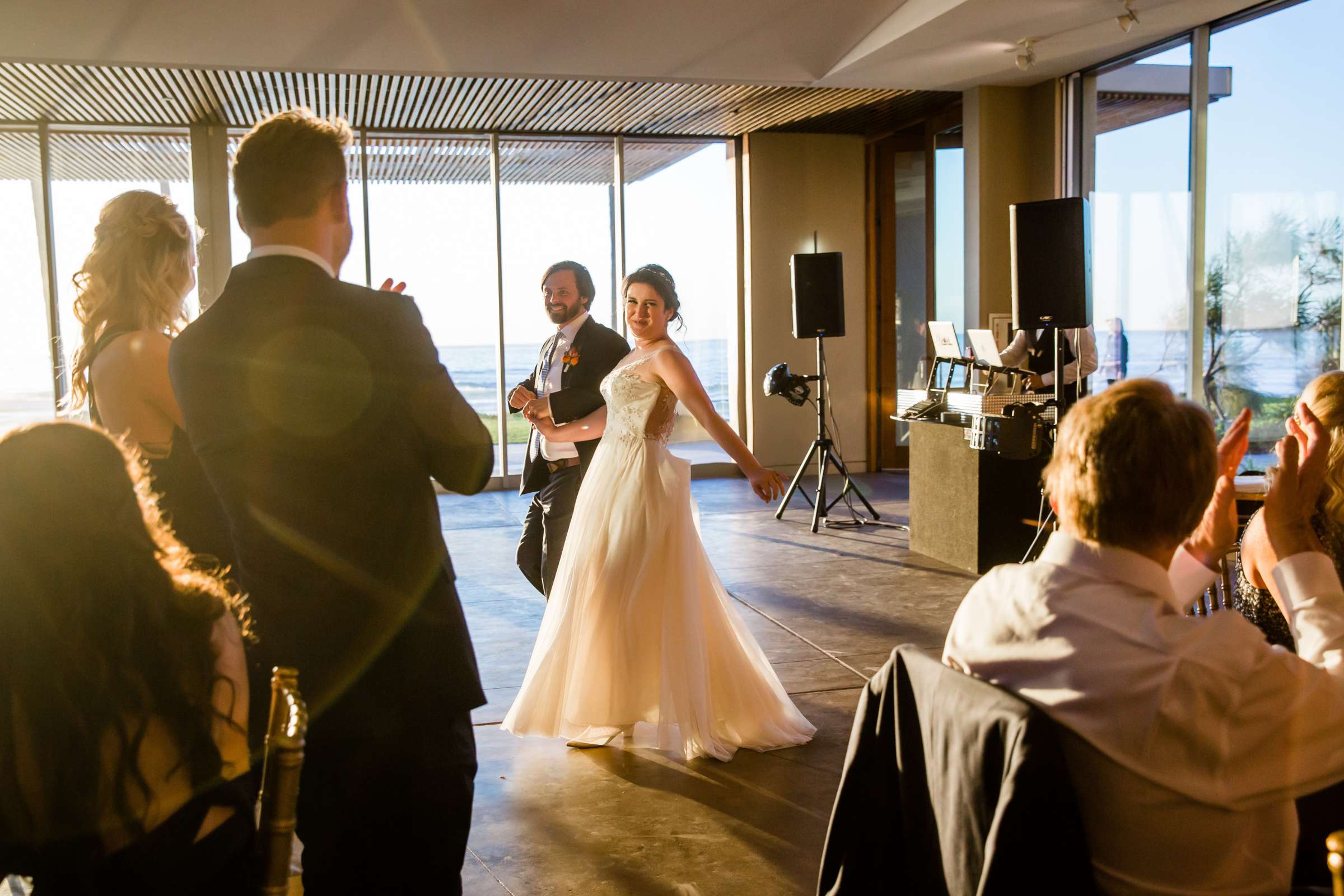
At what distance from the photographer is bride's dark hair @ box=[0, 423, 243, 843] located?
1201mm

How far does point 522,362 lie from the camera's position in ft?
34.7

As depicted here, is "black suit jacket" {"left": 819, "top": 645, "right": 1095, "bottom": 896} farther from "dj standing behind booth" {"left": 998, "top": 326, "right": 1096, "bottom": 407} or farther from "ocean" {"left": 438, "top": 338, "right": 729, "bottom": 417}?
"ocean" {"left": 438, "top": 338, "right": 729, "bottom": 417}

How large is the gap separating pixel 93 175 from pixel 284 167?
945 centimetres

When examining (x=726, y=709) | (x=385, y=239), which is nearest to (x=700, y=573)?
(x=726, y=709)

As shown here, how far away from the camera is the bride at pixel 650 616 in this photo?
347cm

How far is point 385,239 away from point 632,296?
7.05 meters

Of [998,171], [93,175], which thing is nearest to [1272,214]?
[998,171]

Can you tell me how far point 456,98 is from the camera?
8.91 m

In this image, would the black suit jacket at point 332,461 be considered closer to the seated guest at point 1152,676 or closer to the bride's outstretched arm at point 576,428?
the seated guest at point 1152,676

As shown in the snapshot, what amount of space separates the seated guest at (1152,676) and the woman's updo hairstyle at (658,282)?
237cm

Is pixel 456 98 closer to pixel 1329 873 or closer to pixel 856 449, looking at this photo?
pixel 856 449

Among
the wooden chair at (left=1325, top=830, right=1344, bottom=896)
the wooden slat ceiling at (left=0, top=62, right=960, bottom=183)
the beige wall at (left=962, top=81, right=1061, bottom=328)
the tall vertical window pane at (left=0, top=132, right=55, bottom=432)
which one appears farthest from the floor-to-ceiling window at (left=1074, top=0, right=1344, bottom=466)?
the tall vertical window pane at (left=0, top=132, right=55, bottom=432)

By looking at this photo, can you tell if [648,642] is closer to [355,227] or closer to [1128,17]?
[1128,17]

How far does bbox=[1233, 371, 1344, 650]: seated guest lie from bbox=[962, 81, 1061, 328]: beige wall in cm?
656
